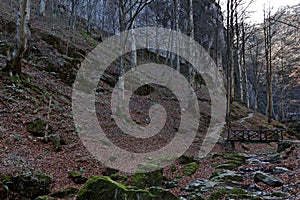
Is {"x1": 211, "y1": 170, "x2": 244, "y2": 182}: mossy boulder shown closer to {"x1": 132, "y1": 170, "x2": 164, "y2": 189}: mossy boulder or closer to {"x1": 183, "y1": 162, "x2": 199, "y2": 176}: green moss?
{"x1": 183, "y1": 162, "x2": 199, "y2": 176}: green moss

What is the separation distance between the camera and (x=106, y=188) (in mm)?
5195

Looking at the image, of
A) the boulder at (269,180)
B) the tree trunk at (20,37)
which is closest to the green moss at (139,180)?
the boulder at (269,180)

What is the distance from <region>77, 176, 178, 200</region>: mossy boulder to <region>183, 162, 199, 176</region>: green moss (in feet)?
12.3

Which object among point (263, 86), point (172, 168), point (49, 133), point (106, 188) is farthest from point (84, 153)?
point (263, 86)

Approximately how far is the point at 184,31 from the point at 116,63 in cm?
1133

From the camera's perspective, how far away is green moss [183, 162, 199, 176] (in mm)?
9016

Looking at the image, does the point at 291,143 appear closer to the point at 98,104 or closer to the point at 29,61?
the point at 98,104

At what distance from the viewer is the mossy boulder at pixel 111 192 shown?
5.08 metres

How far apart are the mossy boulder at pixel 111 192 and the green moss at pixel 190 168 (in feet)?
12.3

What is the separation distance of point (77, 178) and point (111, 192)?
3219 millimetres

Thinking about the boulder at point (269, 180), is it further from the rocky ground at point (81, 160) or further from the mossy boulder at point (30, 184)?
the mossy boulder at point (30, 184)

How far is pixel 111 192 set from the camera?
16.8 ft

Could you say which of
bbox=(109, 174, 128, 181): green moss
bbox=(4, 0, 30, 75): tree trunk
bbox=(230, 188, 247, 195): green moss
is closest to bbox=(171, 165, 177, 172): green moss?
bbox=(109, 174, 128, 181): green moss

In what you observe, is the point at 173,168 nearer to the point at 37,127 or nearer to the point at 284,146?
the point at 37,127
